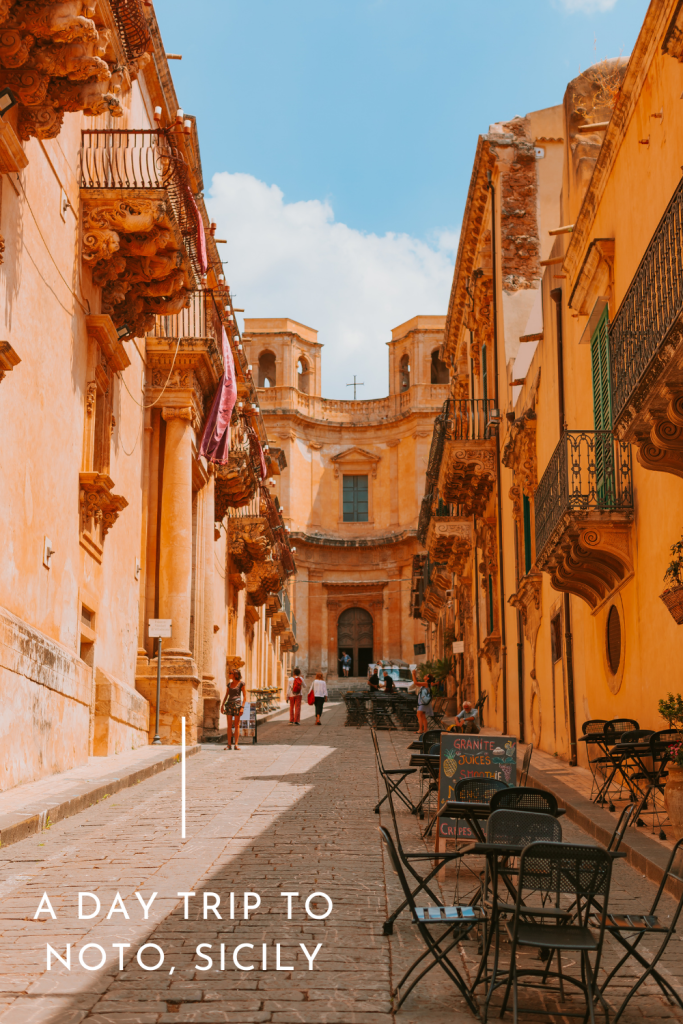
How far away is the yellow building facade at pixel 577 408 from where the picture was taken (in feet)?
32.4

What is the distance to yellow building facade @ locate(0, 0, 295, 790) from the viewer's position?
11.6 metres

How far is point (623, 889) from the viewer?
24.7 ft

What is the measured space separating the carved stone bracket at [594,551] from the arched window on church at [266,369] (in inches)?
2058

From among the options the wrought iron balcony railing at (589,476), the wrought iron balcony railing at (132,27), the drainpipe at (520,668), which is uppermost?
the wrought iron balcony railing at (132,27)

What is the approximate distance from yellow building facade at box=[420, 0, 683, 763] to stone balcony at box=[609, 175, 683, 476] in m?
0.02

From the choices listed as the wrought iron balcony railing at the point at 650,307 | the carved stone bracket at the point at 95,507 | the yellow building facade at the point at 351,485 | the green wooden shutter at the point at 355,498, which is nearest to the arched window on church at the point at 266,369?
the yellow building facade at the point at 351,485

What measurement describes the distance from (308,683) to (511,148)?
3810 centimetres

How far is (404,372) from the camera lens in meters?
65.4

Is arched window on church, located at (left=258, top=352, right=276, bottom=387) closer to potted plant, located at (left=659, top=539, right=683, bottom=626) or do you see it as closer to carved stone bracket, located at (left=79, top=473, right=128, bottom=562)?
carved stone bracket, located at (left=79, top=473, right=128, bottom=562)

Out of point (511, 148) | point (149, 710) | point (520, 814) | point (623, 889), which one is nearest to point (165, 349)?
point (149, 710)

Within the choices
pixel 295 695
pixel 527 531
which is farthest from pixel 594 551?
pixel 295 695

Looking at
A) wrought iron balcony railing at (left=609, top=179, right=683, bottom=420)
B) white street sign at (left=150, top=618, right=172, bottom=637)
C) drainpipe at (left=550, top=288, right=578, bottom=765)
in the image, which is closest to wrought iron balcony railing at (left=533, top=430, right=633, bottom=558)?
wrought iron balcony railing at (left=609, top=179, right=683, bottom=420)

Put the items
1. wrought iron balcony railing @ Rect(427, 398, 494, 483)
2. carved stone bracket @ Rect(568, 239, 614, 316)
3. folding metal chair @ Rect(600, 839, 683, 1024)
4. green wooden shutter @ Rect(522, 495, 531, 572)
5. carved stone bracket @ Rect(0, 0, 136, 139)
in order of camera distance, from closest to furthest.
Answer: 1. folding metal chair @ Rect(600, 839, 683, 1024)
2. carved stone bracket @ Rect(0, 0, 136, 139)
3. carved stone bracket @ Rect(568, 239, 614, 316)
4. green wooden shutter @ Rect(522, 495, 531, 572)
5. wrought iron balcony railing @ Rect(427, 398, 494, 483)

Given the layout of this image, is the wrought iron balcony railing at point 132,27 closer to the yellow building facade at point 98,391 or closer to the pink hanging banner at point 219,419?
the yellow building facade at point 98,391
